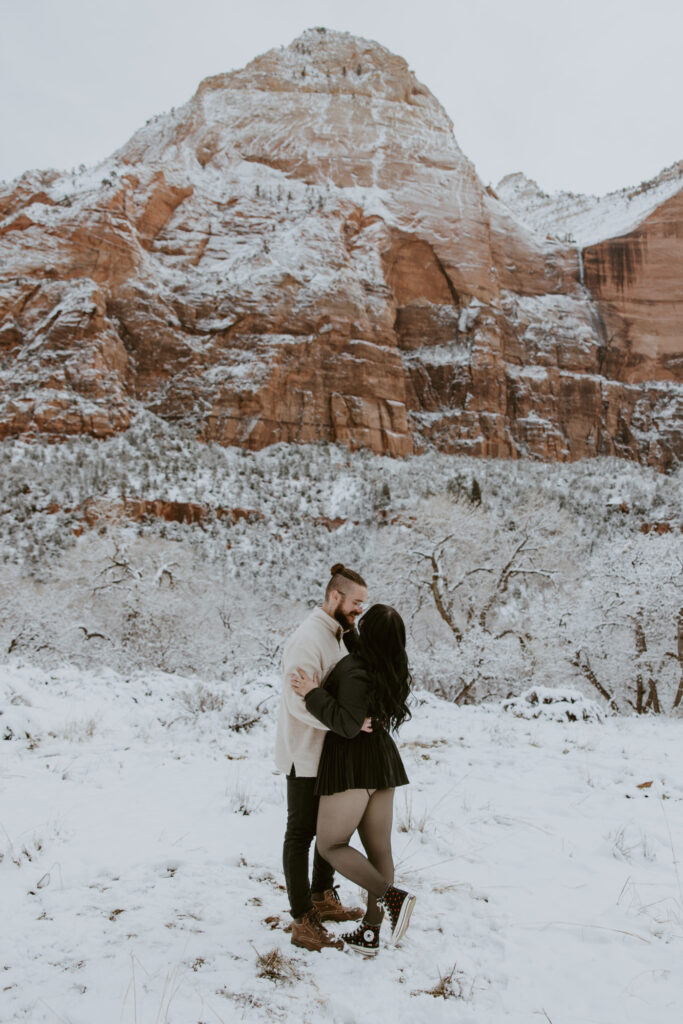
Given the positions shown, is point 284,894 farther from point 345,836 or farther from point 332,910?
point 345,836

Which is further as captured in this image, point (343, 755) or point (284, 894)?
point (284, 894)

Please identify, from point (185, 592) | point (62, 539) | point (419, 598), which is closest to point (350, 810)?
point (419, 598)

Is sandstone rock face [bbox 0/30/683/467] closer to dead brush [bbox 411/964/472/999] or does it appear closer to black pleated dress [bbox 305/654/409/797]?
black pleated dress [bbox 305/654/409/797]

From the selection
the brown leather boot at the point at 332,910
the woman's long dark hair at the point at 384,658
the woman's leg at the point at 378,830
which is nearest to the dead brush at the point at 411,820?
the brown leather boot at the point at 332,910

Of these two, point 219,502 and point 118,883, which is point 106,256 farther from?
point 118,883

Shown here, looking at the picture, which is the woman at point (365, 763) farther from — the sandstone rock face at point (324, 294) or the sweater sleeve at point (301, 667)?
the sandstone rock face at point (324, 294)

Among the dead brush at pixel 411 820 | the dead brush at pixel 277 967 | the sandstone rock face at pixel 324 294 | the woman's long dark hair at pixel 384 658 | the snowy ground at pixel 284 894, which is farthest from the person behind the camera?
the sandstone rock face at pixel 324 294

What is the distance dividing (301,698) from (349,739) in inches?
11.6

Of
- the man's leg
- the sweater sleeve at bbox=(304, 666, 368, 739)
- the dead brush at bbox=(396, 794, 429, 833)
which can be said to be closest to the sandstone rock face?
the dead brush at bbox=(396, 794, 429, 833)

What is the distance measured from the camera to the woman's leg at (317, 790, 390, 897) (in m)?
2.72

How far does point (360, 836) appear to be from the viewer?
2848 mm

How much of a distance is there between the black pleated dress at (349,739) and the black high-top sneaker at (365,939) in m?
0.60

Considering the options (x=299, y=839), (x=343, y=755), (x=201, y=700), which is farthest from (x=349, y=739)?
(x=201, y=700)

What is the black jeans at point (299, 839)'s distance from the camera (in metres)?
2.89
